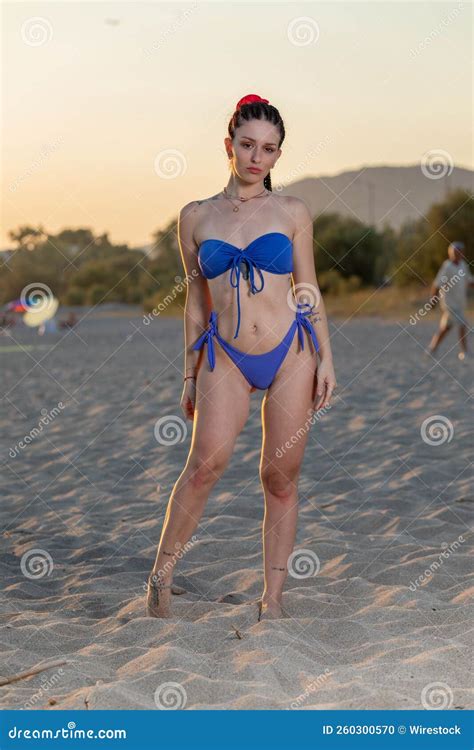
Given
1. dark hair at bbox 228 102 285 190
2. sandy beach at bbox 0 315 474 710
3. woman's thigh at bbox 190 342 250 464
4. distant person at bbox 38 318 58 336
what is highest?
dark hair at bbox 228 102 285 190

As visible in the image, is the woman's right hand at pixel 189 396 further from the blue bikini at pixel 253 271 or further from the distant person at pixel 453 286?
the distant person at pixel 453 286

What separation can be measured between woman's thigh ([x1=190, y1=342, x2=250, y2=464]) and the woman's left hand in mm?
275

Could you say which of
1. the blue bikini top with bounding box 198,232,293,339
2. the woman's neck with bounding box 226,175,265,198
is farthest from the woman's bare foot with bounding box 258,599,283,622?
the woman's neck with bounding box 226,175,265,198

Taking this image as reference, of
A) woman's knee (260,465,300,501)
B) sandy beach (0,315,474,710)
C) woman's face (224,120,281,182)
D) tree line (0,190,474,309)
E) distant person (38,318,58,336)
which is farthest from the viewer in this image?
tree line (0,190,474,309)

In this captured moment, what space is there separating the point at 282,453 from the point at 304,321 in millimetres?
519

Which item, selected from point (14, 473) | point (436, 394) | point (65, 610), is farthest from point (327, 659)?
point (436, 394)

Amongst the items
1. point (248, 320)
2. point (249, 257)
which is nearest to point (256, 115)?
point (249, 257)

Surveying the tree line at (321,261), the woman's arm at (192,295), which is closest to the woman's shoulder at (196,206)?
the woman's arm at (192,295)

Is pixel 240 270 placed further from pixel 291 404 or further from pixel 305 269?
pixel 291 404

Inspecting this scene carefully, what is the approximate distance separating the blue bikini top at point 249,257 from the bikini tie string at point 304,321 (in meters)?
0.16

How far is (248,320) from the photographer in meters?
4.26

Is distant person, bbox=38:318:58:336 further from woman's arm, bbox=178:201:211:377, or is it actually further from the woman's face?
the woman's face

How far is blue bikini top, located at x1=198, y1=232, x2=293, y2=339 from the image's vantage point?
421 cm

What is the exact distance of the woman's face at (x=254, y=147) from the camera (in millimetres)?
4180
